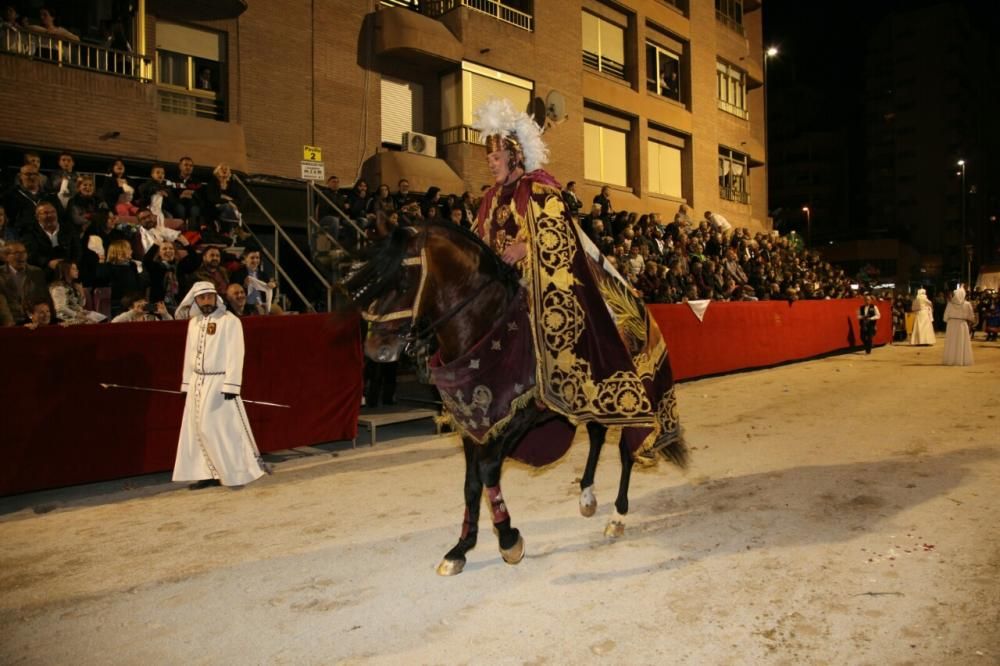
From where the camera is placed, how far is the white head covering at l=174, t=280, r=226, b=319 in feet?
21.8

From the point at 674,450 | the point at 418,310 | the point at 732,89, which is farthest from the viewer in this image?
the point at 732,89

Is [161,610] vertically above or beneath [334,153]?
beneath

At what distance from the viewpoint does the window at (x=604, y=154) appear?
22.7 metres

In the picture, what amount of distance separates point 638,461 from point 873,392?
29.5ft

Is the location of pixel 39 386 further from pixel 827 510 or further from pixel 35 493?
pixel 827 510

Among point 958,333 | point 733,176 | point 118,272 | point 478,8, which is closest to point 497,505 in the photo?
point 118,272

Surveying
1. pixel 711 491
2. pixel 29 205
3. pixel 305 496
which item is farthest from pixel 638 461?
pixel 29 205

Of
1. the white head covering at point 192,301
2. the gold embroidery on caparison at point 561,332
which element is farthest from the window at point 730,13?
the gold embroidery on caparison at point 561,332

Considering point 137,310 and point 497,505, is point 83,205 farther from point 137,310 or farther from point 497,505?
point 497,505

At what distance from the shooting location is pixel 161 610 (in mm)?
3783

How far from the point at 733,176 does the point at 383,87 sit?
19039 millimetres

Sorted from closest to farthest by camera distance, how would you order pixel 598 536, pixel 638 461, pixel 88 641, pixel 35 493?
pixel 88 641
pixel 598 536
pixel 638 461
pixel 35 493

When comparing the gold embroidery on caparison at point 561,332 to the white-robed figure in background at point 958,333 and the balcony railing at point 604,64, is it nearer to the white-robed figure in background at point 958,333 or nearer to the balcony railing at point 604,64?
the white-robed figure in background at point 958,333

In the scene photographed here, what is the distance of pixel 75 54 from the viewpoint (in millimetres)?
11859
